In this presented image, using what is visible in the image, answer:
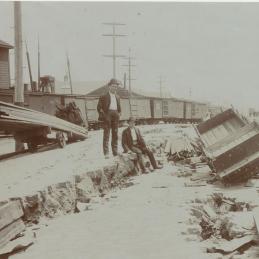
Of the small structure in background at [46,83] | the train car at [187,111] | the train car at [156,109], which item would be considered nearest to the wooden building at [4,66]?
the small structure in background at [46,83]

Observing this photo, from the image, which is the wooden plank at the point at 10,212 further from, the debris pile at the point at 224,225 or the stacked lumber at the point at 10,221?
the debris pile at the point at 224,225

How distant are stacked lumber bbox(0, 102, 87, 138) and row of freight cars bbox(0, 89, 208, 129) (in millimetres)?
1711

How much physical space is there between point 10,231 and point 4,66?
998 inches

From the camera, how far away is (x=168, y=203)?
7.79 m

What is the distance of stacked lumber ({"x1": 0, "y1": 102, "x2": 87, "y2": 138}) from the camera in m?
9.80

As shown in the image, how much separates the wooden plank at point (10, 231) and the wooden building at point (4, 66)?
2422 cm

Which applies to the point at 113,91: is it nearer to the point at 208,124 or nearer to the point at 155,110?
the point at 208,124

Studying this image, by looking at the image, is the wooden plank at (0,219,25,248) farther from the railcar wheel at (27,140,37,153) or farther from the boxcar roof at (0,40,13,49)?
the boxcar roof at (0,40,13,49)

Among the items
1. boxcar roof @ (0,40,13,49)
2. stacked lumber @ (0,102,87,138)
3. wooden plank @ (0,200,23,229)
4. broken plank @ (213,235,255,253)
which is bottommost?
broken plank @ (213,235,255,253)

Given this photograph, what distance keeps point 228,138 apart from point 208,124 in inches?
43.1

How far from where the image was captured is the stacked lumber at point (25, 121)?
9.80 metres

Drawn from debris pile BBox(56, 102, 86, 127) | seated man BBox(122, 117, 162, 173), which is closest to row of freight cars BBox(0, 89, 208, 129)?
debris pile BBox(56, 102, 86, 127)

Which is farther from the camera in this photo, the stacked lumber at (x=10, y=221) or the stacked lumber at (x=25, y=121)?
the stacked lumber at (x=25, y=121)

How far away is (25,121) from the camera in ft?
36.2
